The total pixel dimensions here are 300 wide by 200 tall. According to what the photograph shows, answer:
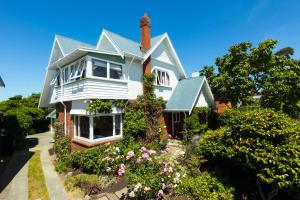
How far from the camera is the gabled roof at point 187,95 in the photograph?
1662 centimetres

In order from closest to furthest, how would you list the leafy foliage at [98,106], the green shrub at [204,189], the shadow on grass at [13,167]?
the green shrub at [204,189] < the shadow on grass at [13,167] < the leafy foliage at [98,106]

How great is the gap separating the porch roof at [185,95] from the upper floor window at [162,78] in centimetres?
149

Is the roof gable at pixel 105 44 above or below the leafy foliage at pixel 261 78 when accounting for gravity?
above

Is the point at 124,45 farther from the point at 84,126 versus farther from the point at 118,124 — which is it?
the point at 84,126

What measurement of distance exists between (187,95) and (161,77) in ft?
11.1

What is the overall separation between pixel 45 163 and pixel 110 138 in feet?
17.0

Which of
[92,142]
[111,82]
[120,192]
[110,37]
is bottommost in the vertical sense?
[120,192]

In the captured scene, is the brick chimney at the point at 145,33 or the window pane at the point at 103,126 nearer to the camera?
the window pane at the point at 103,126

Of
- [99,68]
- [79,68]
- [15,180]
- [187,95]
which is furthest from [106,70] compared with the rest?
[15,180]

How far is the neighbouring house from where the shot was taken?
12.8 metres

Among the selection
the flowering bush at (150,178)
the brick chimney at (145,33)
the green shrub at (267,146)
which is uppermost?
the brick chimney at (145,33)

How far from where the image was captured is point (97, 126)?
13.2m

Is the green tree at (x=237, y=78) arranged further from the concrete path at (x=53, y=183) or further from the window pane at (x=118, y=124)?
the concrete path at (x=53, y=183)

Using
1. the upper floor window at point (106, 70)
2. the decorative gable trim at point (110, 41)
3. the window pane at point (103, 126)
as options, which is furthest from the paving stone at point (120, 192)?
the decorative gable trim at point (110, 41)
